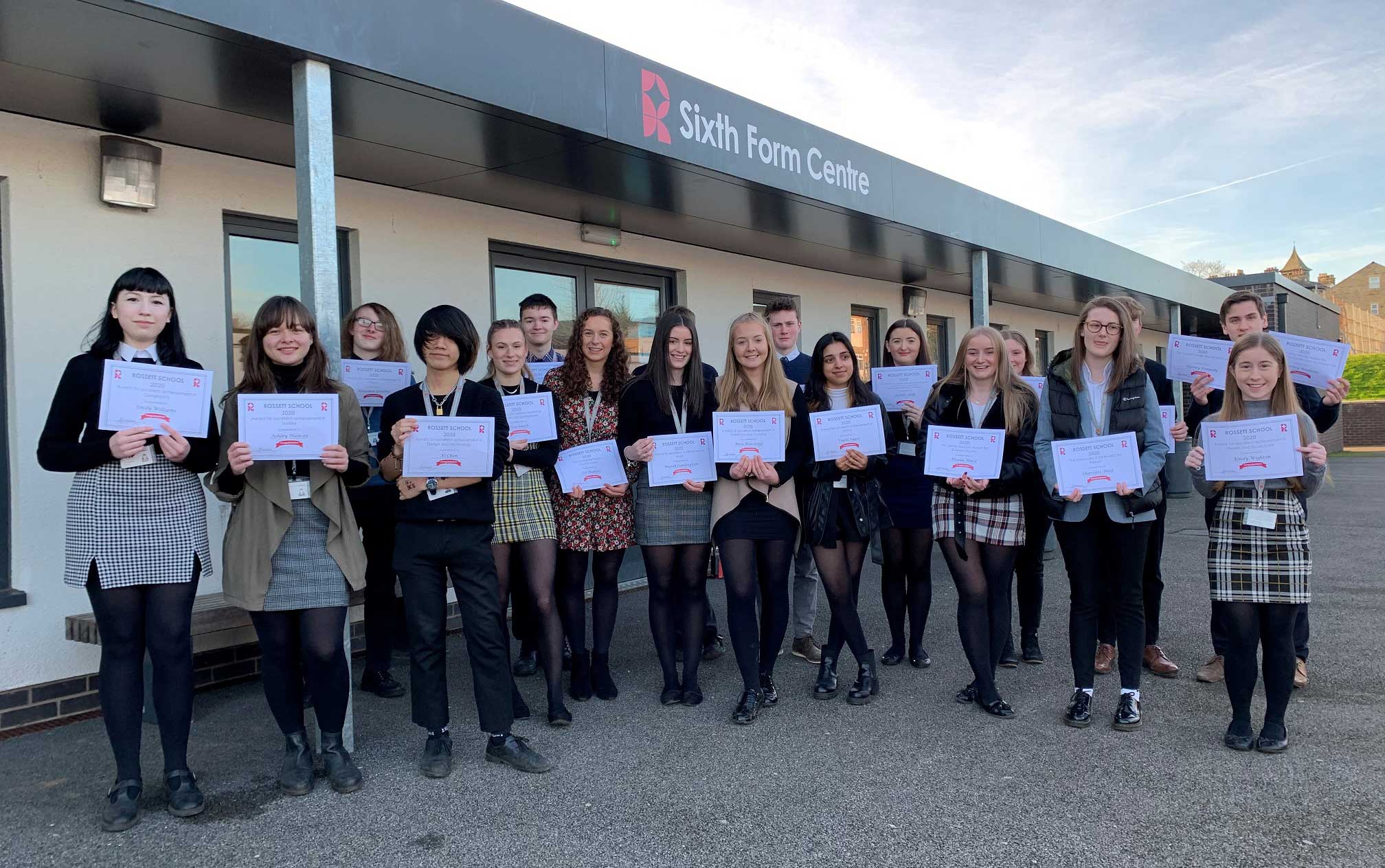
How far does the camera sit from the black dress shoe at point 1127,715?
4055 mm

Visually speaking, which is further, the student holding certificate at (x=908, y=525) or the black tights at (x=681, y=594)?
the student holding certificate at (x=908, y=525)

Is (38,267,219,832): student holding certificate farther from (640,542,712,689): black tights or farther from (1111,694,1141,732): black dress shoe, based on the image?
(1111,694,1141,732): black dress shoe

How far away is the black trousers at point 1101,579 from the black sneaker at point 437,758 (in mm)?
2822

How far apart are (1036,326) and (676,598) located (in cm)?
1207

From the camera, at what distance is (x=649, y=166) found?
5.66 meters

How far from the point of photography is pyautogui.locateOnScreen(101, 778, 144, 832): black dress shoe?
325cm

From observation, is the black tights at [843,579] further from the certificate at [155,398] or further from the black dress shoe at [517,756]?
the certificate at [155,398]

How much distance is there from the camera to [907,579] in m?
5.23

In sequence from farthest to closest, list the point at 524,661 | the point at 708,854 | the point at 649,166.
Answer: the point at 649,166 < the point at 524,661 < the point at 708,854

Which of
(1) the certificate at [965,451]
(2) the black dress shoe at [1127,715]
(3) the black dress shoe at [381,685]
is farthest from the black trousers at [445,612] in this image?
(2) the black dress shoe at [1127,715]

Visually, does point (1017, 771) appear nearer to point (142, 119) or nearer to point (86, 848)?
point (86, 848)

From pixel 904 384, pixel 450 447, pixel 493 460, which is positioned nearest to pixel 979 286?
pixel 904 384

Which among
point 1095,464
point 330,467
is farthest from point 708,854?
point 1095,464

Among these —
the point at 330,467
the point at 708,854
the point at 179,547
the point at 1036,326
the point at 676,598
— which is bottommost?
the point at 708,854
